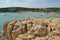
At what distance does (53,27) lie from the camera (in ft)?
33.1

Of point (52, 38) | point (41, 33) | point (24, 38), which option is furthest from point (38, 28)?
point (52, 38)

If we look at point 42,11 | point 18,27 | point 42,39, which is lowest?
point 42,11

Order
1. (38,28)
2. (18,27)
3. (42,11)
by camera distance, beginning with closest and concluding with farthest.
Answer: (38,28) → (18,27) → (42,11)

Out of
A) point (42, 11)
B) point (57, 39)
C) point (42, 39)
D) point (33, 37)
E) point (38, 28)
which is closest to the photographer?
point (57, 39)

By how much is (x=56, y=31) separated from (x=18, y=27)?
15.0 ft

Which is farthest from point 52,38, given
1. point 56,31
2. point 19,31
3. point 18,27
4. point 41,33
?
point 18,27

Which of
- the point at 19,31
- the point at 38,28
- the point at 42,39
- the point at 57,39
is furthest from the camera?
the point at 19,31

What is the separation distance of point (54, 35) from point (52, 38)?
611 millimetres

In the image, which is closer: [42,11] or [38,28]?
[38,28]

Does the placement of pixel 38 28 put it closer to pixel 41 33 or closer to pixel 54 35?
pixel 41 33

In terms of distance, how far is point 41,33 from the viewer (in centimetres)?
1006

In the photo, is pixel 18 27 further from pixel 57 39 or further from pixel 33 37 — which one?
pixel 57 39

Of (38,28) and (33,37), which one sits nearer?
(33,37)

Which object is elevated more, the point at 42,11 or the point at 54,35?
the point at 54,35
